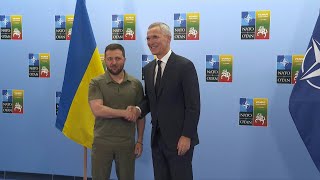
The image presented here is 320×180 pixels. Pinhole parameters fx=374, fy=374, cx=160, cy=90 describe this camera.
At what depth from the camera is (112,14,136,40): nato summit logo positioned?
11.8 feet

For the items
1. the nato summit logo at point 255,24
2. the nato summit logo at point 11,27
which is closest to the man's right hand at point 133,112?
the nato summit logo at point 255,24

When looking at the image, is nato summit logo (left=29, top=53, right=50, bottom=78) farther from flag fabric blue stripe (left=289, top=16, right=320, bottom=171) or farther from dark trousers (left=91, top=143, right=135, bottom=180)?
flag fabric blue stripe (left=289, top=16, right=320, bottom=171)

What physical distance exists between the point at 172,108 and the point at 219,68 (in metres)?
1.22

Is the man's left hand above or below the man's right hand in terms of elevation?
below

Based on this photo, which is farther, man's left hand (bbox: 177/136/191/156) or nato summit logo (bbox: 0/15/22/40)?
nato summit logo (bbox: 0/15/22/40)

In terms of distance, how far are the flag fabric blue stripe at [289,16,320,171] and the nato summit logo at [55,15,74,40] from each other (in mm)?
2229

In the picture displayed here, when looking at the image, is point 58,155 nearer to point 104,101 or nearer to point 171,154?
point 104,101

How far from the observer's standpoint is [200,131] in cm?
353

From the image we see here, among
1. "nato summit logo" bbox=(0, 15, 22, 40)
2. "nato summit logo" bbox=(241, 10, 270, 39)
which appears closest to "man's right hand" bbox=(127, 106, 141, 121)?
"nato summit logo" bbox=(241, 10, 270, 39)

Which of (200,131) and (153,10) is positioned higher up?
(153,10)

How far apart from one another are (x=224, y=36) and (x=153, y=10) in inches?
28.1

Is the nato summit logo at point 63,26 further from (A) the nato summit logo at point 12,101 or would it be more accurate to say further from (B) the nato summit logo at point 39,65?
(A) the nato summit logo at point 12,101

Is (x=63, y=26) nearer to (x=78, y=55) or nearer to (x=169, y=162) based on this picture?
(x=78, y=55)

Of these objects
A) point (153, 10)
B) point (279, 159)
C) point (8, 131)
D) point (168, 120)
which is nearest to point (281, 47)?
point (279, 159)
